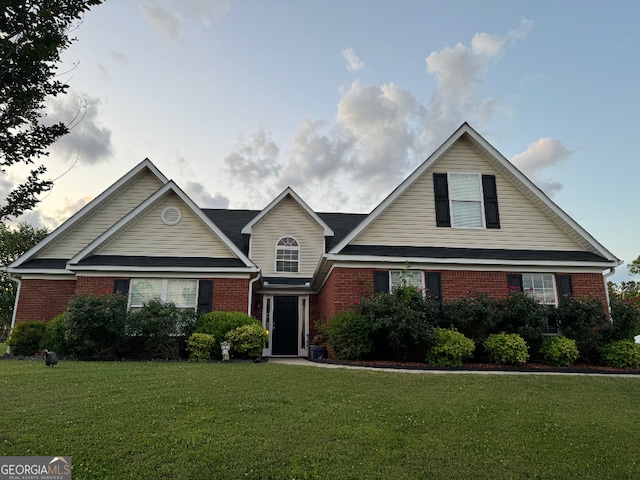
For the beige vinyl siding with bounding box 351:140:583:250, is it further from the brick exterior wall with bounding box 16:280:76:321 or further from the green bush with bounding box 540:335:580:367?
the brick exterior wall with bounding box 16:280:76:321

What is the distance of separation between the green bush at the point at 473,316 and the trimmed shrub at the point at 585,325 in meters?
2.11

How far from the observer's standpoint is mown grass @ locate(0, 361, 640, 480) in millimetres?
4645

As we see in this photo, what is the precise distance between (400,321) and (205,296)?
676 cm

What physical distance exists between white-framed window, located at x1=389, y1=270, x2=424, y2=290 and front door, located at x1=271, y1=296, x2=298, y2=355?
5358 mm

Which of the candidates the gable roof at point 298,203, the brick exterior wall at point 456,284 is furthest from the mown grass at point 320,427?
the gable roof at point 298,203

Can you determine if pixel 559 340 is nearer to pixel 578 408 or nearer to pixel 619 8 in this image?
pixel 578 408

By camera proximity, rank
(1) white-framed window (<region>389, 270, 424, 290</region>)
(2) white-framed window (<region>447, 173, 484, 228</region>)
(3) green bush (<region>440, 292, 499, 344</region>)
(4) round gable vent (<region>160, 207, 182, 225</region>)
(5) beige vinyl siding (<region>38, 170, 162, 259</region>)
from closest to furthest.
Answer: (3) green bush (<region>440, 292, 499, 344</region>)
(1) white-framed window (<region>389, 270, 424, 290</region>)
(2) white-framed window (<region>447, 173, 484, 228</region>)
(4) round gable vent (<region>160, 207, 182, 225</region>)
(5) beige vinyl siding (<region>38, 170, 162, 259</region>)

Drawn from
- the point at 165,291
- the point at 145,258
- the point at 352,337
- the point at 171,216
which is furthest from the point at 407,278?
the point at 145,258

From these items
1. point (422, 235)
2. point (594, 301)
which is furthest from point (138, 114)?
point (594, 301)

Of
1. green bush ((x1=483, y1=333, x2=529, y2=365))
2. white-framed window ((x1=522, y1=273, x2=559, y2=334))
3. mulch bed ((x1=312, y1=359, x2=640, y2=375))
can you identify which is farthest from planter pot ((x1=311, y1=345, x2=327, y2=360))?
white-framed window ((x1=522, y1=273, x2=559, y2=334))

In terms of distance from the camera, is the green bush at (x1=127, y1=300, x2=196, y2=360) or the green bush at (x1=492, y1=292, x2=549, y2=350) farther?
the green bush at (x1=127, y1=300, x2=196, y2=360)

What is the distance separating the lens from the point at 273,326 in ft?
56.4

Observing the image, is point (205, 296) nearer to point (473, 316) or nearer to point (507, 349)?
point (473, 316)

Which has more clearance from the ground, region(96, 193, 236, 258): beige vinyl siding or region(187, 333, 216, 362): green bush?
region(96, 193, 236, 258): beige vinyl siding
